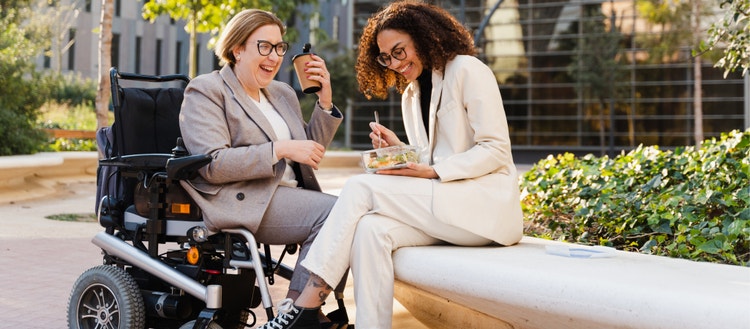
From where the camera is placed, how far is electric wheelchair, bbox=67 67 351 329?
377 cm

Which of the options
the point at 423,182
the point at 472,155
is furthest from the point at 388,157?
the point at 472,155

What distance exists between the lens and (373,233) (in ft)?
11.6

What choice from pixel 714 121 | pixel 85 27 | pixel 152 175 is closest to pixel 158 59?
pixel 85 27

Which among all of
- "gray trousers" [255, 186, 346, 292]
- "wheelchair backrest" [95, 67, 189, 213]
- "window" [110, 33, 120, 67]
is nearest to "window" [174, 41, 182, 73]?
"window" [110, 33, 120, 67]

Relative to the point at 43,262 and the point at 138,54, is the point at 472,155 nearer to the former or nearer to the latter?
the point at 43,262

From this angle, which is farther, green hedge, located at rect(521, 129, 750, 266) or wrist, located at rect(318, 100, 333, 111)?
green hedge, located at rect(521, 129, 750, 266)

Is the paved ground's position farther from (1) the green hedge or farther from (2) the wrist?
(1) the green hedge

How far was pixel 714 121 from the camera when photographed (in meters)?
39.5

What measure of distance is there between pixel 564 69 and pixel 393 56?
39975 millimetres

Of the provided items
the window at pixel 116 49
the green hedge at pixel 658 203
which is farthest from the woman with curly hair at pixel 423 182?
the window at pixel 116 49

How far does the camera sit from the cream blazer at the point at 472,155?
3.67m

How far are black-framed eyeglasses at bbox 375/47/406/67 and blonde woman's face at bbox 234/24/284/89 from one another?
0.47 meters

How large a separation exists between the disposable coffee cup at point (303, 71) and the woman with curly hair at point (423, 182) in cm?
32

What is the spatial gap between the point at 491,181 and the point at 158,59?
148 feet
